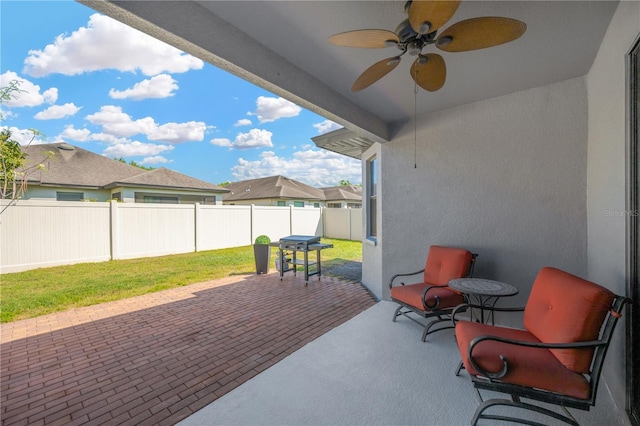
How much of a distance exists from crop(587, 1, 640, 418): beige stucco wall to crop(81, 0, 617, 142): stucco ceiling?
8.0 inches

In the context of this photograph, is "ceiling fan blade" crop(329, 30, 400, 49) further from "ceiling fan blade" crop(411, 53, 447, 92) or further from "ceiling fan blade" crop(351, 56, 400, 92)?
"ceiling fan blade" crop(411, 53, 447, 92)

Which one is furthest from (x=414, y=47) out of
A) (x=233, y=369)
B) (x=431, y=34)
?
(x=233, y=369)

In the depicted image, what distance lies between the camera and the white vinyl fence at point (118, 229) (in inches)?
252

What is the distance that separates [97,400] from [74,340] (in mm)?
1553

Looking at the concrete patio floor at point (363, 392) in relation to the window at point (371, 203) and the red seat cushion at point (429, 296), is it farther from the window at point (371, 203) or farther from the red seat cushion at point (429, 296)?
the window at point (371, 203)

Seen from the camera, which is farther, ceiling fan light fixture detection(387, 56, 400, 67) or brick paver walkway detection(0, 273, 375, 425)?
brick paver walkway detection(0, 273, 375, 425)

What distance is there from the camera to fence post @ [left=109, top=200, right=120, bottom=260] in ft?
25.9

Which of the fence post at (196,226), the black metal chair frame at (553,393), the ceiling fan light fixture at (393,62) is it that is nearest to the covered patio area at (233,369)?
the black metal chair frame at (553,393)

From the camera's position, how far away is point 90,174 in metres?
12.7

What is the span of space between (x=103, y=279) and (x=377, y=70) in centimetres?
712

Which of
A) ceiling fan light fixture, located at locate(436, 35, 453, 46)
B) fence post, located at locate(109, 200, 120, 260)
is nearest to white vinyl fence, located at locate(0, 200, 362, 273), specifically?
fence post, located at locate(109, 200, 120, 260)

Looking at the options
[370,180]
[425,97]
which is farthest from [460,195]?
[370,180]

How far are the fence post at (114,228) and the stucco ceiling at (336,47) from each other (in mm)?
7982

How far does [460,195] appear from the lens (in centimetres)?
389
